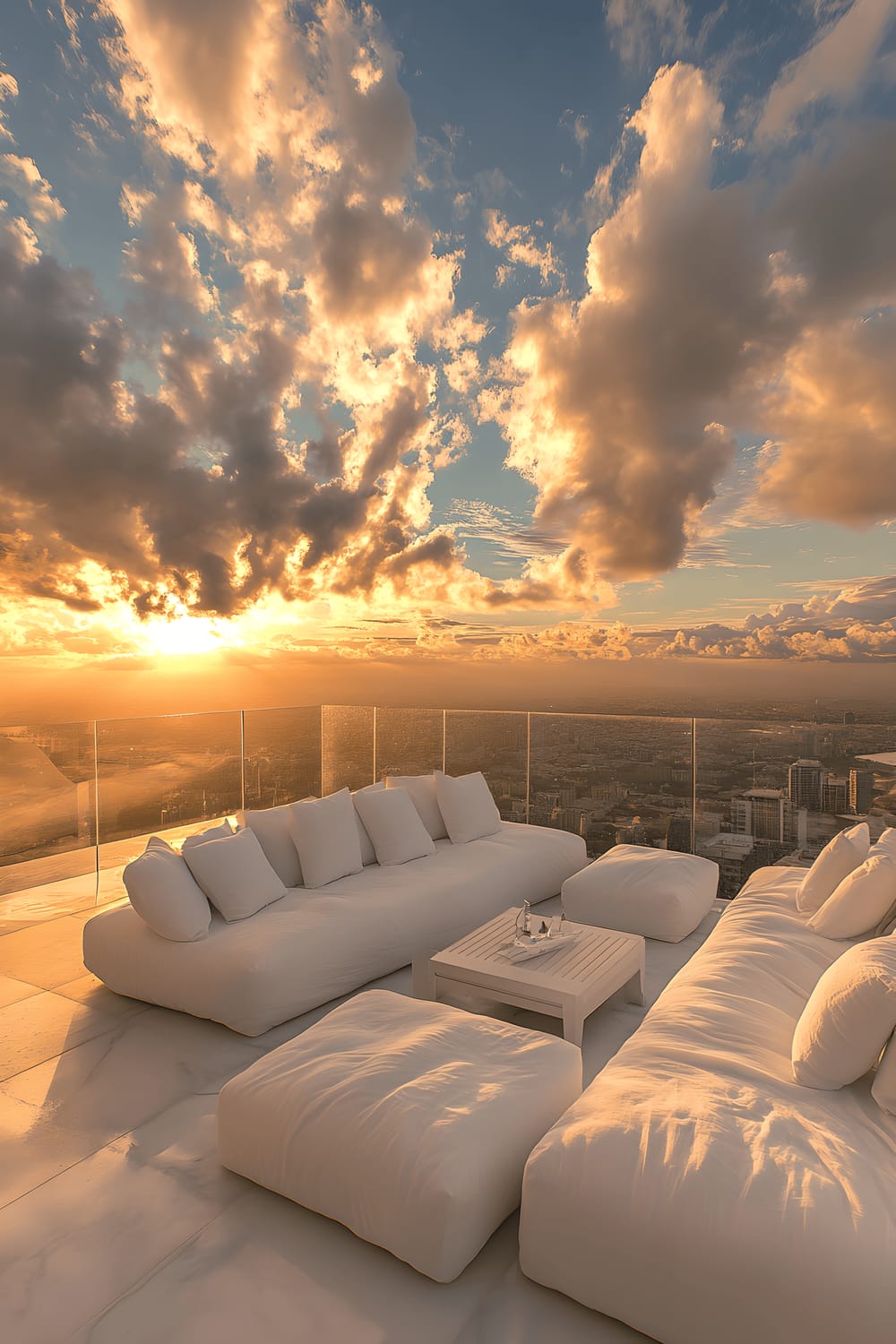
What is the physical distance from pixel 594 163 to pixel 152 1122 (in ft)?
21.1

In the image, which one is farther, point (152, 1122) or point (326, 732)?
point (326, 732)

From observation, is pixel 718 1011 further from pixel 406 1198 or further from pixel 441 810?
pixel 441 810

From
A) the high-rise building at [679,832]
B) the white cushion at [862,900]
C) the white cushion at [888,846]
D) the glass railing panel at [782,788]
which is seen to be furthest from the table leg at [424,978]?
the high-rise building at [679,832]

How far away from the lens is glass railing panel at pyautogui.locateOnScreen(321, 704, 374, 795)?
6891mm

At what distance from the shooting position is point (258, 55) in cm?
484

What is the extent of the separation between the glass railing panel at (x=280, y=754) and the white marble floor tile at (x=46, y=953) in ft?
6.30

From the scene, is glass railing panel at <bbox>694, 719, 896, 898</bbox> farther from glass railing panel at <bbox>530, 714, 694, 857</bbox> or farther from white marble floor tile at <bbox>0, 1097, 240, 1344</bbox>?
white marble floor tile at <bbox>0, 1097, 240, 1344</bbox>

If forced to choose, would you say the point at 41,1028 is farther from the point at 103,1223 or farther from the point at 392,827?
the point at 392,827

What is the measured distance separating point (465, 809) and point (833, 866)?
2.18m

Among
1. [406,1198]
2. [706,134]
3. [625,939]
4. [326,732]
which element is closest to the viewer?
[406,1198]

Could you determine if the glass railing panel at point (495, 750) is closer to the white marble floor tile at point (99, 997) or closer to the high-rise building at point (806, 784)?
the high-rise building at point (806, 784)

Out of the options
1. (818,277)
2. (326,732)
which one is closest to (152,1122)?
(326,732)

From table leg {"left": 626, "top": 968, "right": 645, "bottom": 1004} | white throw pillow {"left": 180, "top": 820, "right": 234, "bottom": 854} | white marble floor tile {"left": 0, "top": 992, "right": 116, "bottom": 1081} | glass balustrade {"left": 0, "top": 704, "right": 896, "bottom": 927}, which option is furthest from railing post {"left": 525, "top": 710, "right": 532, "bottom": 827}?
white marble floor tile {"left": 0, "top": 992, "right": 116, "bottom": 1081}

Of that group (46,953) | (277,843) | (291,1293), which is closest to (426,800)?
(277,843)
